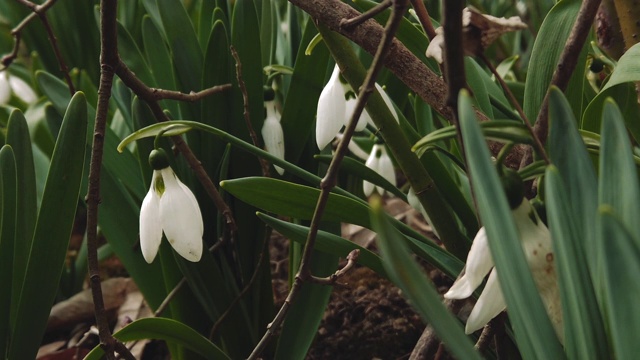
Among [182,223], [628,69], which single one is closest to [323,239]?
[182,223]

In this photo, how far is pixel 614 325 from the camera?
61 centimetres

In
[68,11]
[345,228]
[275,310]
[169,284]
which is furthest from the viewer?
[68,11]

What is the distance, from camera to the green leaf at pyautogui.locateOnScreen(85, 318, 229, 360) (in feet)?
3.72

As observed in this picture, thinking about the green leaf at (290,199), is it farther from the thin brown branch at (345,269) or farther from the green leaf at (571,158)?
the green leaf at (571,158)

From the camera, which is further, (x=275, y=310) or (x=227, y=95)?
(x=275, y=310)

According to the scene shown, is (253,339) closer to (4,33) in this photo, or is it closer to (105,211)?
(105,211)

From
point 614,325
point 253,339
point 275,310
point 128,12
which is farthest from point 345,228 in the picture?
point 614,325

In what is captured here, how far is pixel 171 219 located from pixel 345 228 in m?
1.27

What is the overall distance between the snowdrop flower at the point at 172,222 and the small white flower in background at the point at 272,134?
0.37 meters

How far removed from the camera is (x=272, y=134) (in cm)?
155

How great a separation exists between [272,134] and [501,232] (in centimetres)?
96

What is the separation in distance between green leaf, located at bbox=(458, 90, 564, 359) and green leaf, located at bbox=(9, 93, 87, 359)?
721mm

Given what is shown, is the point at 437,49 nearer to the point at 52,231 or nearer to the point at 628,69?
the point at 628,69

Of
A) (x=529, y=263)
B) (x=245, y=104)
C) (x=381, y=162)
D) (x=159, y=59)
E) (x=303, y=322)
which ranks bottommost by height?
(x=303, y=322)
